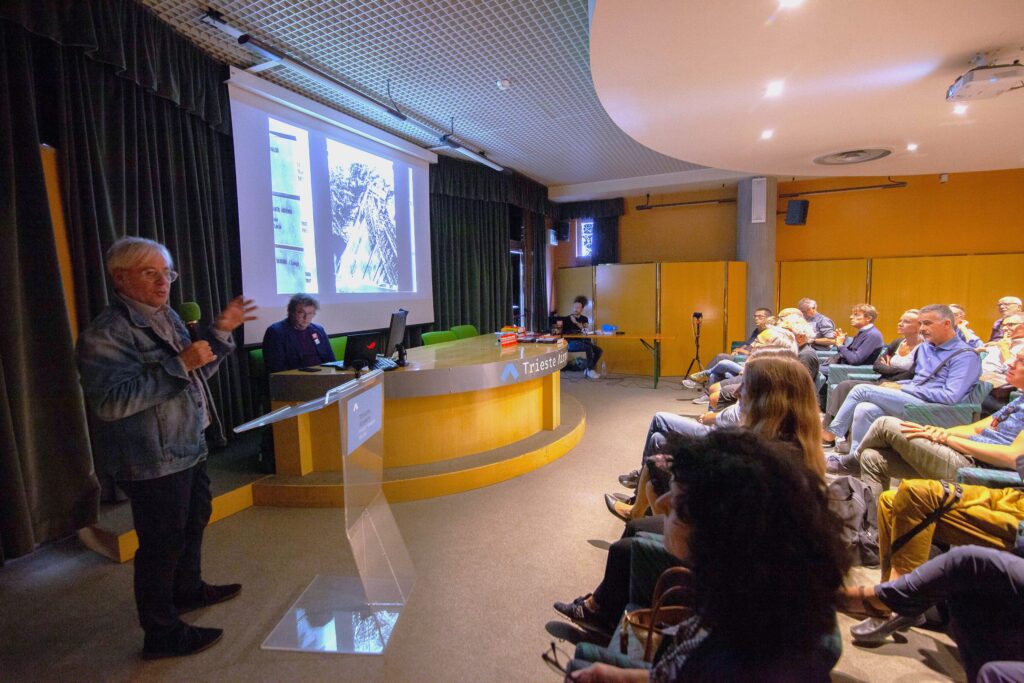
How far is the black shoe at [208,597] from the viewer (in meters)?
1.95

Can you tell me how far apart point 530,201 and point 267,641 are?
7252mm

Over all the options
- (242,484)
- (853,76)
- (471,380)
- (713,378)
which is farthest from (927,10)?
(242,484)

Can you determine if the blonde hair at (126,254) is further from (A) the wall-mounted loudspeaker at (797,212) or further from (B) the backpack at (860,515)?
(A) the wall-mounted loudspeaker at (797,212)

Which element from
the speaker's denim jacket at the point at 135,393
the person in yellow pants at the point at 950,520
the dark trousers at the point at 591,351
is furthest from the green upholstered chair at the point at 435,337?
the person in yellow pants at the point at 950,520

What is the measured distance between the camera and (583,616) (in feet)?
5.70

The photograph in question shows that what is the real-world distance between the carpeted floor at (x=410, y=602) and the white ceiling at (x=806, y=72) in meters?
2.68

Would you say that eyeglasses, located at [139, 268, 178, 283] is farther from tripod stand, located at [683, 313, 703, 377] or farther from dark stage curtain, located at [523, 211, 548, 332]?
dark stage curtain, located at [523, 211, 548, 332]

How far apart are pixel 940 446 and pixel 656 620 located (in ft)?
7.01

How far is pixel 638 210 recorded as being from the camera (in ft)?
28.5

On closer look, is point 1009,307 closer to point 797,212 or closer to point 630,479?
point 797,212

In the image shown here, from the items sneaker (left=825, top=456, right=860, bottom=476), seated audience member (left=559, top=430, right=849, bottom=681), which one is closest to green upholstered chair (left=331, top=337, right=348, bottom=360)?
sneaker (left=825, top=456, right=860, bottom=476)

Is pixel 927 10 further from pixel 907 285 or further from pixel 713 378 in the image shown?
pixel 907 285

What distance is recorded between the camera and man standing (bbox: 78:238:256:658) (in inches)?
60.3

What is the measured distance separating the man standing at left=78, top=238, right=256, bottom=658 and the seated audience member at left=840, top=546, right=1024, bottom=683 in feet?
6.78
